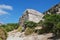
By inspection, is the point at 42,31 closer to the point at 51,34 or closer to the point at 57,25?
the point at 51,34

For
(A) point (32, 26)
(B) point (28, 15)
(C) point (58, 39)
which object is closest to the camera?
(C) point (58, 39)

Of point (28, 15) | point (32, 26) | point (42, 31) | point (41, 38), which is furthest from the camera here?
point (28, 15)

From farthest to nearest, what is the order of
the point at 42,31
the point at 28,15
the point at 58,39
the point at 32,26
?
the point at 28,15, the point at 32,26, the point at 42,31, the point at 58,39

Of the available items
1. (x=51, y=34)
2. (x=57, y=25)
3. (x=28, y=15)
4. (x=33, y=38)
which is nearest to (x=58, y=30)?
(x=57, y=25)

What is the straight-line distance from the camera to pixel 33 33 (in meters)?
56.0

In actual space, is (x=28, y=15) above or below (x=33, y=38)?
above

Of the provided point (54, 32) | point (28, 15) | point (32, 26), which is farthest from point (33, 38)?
Answer: point (28, 15)

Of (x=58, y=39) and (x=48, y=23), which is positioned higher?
(x=48, y=23)

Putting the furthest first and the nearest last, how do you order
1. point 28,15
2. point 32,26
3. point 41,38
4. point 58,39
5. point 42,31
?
point 28,15 → point 32,26 → point 42,31 → point 41,38 → point 58,39

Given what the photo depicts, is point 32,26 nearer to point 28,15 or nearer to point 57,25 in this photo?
point 28,15

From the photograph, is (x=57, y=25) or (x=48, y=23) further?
(x=48, y=23)

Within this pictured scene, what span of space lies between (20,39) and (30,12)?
19.3 meters

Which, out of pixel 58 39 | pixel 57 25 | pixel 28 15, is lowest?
pixel 58 39

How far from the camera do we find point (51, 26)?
4994 cm
